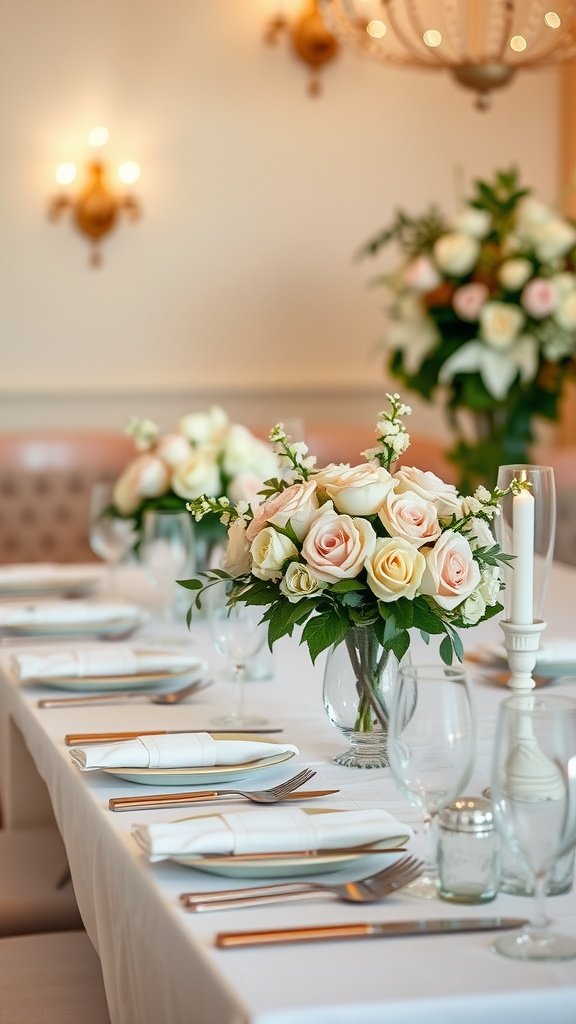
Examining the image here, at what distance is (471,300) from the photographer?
4000 millimetres

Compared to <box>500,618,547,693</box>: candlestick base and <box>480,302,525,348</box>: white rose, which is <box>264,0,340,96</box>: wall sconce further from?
<box>500,618,547,693</box>: candlestick base

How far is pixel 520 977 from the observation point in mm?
1025

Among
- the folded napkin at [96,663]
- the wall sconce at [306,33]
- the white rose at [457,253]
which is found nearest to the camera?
the folded napkin at [96,663]

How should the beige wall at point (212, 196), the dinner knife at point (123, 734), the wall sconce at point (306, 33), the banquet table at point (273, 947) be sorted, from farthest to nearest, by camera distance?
the wall sconce at point (306, 33), the beige wall at point (212, 196), the dinner knife at point (123, 734), the banquet table at point (273, 947)

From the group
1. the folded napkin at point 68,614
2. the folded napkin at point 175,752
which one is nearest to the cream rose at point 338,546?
the folded napkin at point 175,752

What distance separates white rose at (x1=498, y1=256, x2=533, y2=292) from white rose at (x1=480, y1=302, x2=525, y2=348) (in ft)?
0.23

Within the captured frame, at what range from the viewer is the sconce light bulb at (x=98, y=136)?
4422 millimetres

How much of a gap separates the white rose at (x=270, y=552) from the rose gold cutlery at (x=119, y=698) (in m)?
0.46

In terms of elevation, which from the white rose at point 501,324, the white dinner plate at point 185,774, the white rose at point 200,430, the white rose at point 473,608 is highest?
the white rose at point 501,324

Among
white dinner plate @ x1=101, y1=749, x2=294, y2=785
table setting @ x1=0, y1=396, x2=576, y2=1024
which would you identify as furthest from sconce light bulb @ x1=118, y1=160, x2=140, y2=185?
white dinner plate @ x1=101, y1=749, x2=294, y2=785

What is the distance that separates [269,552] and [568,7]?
1.58m

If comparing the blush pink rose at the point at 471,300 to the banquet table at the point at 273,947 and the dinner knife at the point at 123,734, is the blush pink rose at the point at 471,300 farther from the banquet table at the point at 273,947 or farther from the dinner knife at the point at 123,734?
the dinner knife at the point at 123,734

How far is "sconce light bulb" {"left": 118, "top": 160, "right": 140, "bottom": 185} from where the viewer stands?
177 inches

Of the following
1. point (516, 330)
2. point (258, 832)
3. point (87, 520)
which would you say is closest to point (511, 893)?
point (258, 832)
